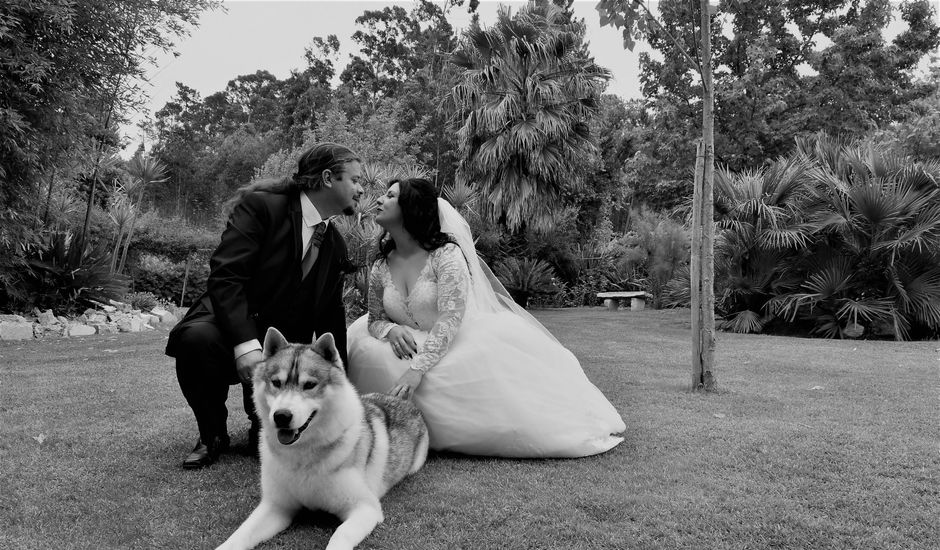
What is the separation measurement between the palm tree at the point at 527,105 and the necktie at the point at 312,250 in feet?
Answer: 46.1

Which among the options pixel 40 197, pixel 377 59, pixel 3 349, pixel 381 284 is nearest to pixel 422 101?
pixel 377 59

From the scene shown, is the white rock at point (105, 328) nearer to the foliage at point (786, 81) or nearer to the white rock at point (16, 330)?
the white rock at point (16, 330)

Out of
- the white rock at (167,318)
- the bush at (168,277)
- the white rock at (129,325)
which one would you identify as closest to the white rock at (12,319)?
the white rock at (129,325)

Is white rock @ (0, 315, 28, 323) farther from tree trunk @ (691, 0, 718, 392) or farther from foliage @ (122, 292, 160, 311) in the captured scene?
A: tree trunk @ (691, 0, 718, 392)

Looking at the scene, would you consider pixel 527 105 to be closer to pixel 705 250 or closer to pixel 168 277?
pixel 168 277

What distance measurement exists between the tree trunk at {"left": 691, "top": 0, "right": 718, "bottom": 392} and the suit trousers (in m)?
4.37

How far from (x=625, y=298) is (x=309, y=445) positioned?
2071 cm

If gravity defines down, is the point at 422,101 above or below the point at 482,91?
above

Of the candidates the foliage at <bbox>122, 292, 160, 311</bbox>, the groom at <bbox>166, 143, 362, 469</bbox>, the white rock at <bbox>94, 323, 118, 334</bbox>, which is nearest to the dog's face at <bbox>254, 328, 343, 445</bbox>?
the groom at <bbox>166, 143, 362, 469</bbox>

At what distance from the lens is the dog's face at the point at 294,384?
7.89 ft

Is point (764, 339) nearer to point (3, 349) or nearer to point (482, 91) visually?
point (482, 91)

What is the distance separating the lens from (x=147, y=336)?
425 inches

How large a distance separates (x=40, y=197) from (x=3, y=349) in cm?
353

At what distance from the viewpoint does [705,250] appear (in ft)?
19.3
